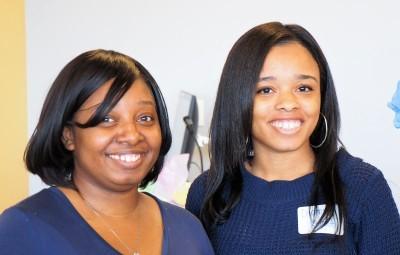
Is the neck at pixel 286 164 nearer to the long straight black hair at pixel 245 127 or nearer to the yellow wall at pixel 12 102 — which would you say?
the long straight black hair at pixel 245 127

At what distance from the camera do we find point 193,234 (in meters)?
1.15

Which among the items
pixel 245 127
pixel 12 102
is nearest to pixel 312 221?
pixel 245 127

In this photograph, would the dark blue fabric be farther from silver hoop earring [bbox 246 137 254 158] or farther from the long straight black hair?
silver hoop earring [bbox 246 137 254 158]

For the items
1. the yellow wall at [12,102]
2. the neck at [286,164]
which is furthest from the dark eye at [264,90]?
the yellow wall at [12,102]

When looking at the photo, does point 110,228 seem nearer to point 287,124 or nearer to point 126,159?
point 126,159

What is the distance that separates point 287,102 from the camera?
3.93 feet

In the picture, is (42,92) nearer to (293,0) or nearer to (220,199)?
(293,0)

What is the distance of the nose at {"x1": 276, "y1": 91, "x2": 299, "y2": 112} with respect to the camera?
1199mm

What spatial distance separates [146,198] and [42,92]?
2.02m

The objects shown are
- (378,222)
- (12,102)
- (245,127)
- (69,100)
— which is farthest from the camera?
(12,102)

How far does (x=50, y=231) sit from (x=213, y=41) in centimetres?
183

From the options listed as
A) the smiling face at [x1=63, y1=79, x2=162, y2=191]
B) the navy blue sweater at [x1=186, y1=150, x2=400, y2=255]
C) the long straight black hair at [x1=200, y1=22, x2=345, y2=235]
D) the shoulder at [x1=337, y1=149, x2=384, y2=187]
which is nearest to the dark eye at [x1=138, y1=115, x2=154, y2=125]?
the smiling face at [x1=63, y1=79, x2=162, y2=191]

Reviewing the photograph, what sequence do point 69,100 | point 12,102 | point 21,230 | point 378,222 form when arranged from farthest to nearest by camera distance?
point 12,102 → point 378,222 → point 69,100 → point 21,230

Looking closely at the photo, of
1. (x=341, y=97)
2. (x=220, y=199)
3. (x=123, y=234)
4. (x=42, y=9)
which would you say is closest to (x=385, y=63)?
(x=341, y=97)
